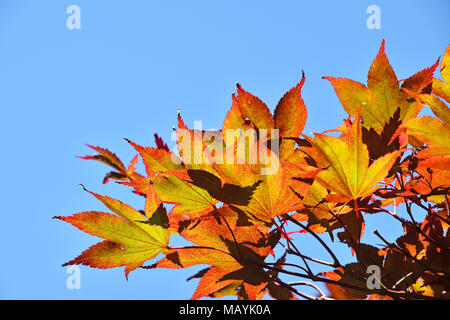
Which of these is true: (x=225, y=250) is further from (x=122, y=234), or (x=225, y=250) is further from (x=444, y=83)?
(x=444, y=83)

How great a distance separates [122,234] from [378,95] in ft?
1.21

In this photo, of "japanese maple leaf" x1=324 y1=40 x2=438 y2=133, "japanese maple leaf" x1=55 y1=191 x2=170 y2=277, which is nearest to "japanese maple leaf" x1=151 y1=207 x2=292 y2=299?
"japanese maple leaf" x1=55 y1=191 x2=170 y2=277

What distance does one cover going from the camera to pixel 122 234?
0.45 meters

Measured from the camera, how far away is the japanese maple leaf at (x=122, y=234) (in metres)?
0.43

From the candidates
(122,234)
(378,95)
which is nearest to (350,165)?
(378,95)

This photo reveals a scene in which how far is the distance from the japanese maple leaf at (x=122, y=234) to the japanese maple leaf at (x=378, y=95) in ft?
0.92

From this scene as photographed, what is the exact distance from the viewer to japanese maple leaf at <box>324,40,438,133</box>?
48cm

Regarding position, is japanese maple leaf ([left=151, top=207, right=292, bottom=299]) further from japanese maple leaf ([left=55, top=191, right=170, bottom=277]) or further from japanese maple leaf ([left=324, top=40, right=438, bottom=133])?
japanese maple leaf ([left=324, top=40, right=438, bottom=133])

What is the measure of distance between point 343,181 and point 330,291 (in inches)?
9.2

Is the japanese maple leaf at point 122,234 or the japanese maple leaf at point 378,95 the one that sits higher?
the japanese maple leaf at point 378,95

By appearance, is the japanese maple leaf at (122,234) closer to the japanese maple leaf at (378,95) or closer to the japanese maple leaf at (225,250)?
the japanese maple leaf at (225,250)

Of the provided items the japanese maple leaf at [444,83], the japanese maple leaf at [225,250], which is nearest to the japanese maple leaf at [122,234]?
the japanese maple leaf at [225,250]
